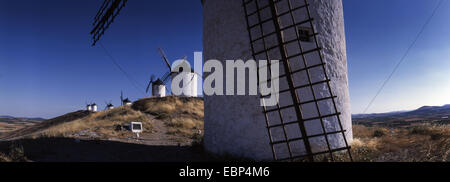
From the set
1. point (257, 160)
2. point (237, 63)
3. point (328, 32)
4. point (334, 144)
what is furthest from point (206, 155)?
point (328, 32)

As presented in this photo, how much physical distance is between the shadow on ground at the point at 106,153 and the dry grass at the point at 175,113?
4.07m

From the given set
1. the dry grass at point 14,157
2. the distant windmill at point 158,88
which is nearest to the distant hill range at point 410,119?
the dry grass at point 14,157

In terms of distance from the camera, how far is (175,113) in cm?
1809

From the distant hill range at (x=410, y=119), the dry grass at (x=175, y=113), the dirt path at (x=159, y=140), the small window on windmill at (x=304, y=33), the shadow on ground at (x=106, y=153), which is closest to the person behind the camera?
the small window on windmill at (x=304, y=33)

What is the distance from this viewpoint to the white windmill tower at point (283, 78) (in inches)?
201

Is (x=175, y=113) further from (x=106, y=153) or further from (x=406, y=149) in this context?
(x=406, y=149)

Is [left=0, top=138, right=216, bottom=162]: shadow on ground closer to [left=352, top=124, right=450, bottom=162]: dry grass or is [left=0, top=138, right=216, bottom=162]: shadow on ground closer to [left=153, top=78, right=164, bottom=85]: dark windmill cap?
Answer: [left=352, top=124, right=450, bottom=162]: dry grass

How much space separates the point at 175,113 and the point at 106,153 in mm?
11336

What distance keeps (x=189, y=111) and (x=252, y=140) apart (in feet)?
46.0

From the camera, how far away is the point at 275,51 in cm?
517

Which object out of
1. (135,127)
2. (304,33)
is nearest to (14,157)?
(135,127)

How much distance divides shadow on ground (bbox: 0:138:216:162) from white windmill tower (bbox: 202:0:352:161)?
1.03 metres

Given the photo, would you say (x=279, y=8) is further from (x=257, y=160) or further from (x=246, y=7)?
(x=257, y=160)

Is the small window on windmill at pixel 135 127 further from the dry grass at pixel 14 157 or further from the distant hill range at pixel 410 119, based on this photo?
the distant hill range at pixel 410 119
